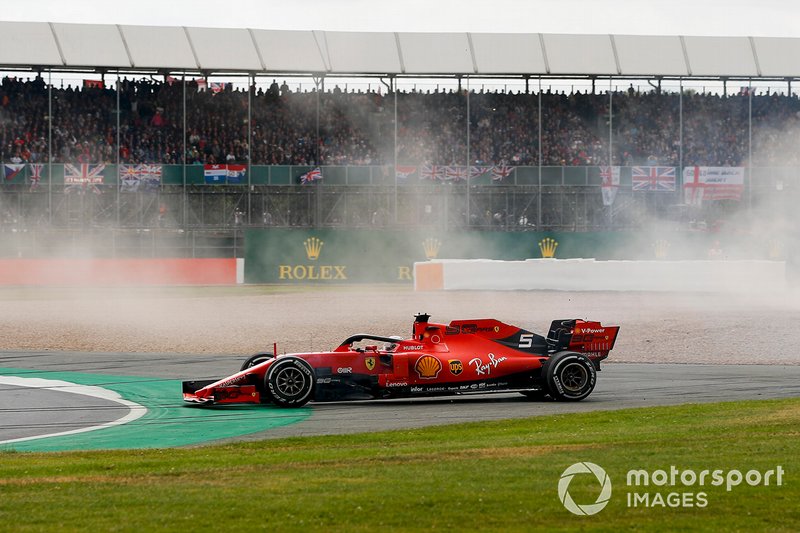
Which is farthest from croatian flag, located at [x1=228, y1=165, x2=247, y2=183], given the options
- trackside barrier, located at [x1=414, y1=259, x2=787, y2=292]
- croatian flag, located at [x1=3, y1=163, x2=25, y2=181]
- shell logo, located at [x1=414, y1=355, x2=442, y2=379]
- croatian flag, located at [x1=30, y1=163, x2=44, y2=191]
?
shell logo, located at [x1=414, y1=355, x2=442, y2=379]

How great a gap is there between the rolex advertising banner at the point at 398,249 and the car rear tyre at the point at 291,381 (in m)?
29.4

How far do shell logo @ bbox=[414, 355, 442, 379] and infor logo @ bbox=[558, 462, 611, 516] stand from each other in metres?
5.37

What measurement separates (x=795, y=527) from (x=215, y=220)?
37613mm

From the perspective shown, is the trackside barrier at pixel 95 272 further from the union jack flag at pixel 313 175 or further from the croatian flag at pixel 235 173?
the union jack flag at pixel 313 175

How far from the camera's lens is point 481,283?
3616 cm

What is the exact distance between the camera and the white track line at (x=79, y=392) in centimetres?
1188

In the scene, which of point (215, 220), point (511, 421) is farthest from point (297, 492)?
point (215, 220)

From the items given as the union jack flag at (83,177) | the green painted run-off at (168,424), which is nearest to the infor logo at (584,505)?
the green painted run-off at (168,424)

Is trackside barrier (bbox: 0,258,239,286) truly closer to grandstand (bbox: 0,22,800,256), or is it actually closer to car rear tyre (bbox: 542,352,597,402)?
grandstand (bbox: 0,22,800,256)

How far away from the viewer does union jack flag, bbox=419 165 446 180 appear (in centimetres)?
4350

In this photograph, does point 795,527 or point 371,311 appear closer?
point 795,527

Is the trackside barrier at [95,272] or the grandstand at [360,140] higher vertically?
the grandstand at [360,140]

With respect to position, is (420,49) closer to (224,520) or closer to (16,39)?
(16,39)

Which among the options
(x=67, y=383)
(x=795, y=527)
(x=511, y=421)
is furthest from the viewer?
(x=67, y=383)
